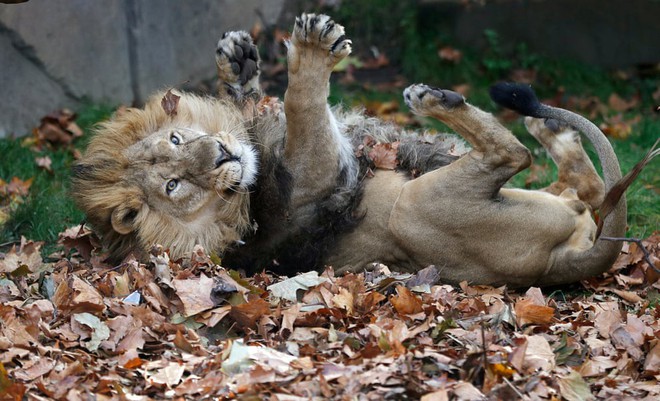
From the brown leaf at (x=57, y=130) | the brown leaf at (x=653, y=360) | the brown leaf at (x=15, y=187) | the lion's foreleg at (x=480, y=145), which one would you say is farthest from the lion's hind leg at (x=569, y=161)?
the brown leaf at (x=57, y=130)

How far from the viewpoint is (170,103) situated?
4.94 m

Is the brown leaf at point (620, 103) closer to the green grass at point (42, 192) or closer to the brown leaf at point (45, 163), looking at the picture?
the green grass at point (42, 192)

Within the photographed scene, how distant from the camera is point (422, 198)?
470cm

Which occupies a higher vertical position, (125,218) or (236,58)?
(236,58)

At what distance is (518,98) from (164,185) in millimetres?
1895

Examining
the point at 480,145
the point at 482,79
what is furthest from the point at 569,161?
the point at 482,79

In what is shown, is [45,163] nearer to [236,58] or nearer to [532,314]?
[236,58]

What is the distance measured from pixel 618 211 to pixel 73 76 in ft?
15.5

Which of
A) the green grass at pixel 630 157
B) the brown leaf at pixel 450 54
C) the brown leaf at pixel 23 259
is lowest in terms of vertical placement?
the green grass at pixel 630 157

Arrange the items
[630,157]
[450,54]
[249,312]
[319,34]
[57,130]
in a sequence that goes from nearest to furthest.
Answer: [249,312] → [319,34] → [630,157] → [57,130] → [450,54]

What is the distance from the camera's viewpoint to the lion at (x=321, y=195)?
4645 mm

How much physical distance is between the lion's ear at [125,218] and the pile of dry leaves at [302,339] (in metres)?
0.23

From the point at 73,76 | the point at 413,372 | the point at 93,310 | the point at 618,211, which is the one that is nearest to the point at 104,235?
the point at 93,310

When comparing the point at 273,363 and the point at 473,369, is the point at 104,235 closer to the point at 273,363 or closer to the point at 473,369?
the point at 273,363
